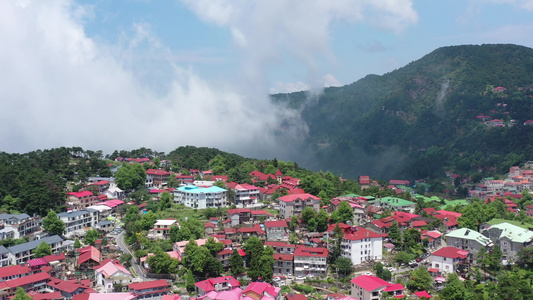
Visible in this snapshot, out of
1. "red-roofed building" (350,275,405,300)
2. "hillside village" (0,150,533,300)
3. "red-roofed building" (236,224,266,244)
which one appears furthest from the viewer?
"red-roofed building" (236,224,266,244)

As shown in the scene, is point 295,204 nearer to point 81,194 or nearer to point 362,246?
point 362,246

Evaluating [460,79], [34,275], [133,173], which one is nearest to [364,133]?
[460,79]

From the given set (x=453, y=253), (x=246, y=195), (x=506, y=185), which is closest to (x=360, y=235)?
(x=453, y=253)

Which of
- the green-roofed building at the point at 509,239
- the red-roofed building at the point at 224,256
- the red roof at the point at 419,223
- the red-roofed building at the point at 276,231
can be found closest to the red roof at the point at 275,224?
the red-roofed building at the point at 276,231

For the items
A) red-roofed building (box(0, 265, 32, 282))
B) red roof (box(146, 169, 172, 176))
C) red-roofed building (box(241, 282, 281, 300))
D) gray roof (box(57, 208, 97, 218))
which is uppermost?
red roof (box(146, 169, 172, 176))

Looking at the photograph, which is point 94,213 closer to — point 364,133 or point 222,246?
point 222,246

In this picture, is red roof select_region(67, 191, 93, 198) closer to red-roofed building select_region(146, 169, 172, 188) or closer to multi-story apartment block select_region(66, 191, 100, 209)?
multi-story apartment block select_region(66, 191, 100, 209)

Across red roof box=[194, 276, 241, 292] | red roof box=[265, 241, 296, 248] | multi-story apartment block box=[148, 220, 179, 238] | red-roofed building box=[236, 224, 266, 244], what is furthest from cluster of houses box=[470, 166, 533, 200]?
multi-story apartment block box=[148, 220, 179, 238]
